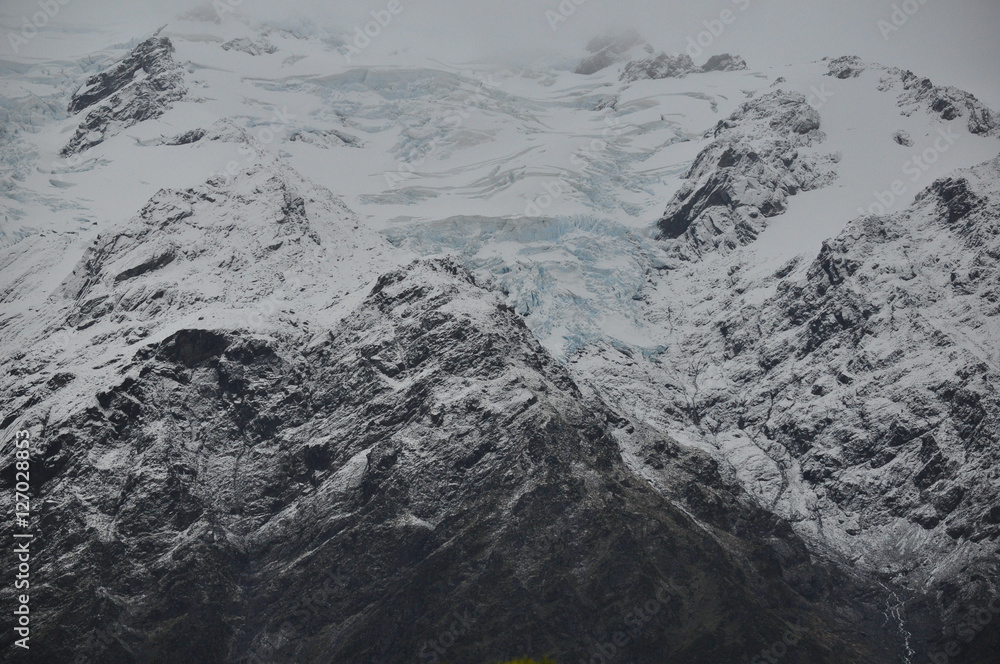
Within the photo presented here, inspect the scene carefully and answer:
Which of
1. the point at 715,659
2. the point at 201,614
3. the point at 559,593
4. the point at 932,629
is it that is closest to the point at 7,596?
the point at 201,614

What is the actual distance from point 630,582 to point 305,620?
53913 millimetres

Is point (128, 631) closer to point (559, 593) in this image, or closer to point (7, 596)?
point (7, 596)

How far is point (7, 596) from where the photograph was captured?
619 feet

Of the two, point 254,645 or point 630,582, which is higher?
point 630,582

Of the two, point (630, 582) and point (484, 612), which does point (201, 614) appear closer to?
point (484, 612)

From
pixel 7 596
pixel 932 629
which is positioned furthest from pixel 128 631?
pixel 932 629

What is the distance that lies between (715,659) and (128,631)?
9297 centimetres

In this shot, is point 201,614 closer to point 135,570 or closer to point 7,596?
point 135,570

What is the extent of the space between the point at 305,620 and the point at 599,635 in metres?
48.0

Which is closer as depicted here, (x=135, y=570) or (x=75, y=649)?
(x=75, y=649)

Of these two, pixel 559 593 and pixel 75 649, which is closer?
pixel 75 649

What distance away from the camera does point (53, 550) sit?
198 m

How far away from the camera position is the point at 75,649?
18462 cm

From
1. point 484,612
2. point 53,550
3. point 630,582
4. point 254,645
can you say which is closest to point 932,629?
point 630,582
